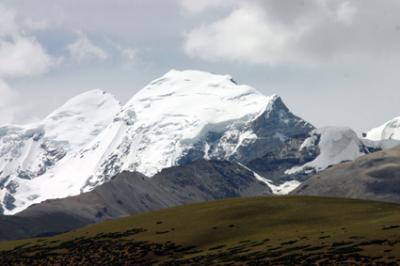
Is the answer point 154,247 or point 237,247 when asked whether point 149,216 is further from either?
point 237,247

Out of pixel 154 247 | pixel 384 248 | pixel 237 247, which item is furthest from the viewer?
pixel 154 247

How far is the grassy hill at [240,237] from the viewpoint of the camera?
348ft

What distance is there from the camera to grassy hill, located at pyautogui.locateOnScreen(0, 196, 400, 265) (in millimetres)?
106188

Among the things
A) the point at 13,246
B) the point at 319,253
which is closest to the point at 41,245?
the point at 13,246

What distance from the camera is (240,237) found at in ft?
451

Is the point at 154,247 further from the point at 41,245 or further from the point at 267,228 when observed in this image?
the point at 41,245

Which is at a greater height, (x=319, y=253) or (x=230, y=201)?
(x=230, y=201)

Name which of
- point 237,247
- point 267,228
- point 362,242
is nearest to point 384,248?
point 362,242

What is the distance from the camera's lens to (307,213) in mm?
150000

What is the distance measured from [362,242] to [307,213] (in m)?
43.5

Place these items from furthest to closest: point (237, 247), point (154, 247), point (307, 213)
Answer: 1. point (307, 213)
2. point (154, 247)
3. point (237, 247)

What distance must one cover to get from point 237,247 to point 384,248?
1147 inches

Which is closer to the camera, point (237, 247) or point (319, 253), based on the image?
point (319, 253)

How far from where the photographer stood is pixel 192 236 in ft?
465
